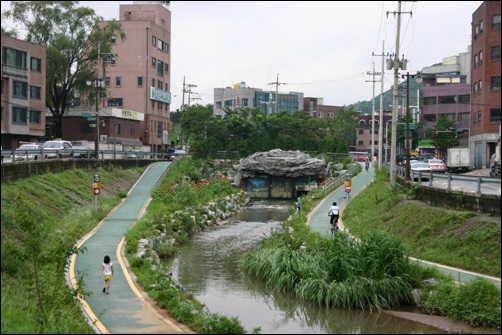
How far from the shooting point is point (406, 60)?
40.6m

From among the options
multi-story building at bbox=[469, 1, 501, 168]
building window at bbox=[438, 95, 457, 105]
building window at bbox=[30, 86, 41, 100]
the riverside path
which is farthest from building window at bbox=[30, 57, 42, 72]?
building window at bbox=[438, 95, 457, 105]

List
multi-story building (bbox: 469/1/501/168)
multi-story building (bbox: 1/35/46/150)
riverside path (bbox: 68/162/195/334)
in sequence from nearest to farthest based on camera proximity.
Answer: riverside path (bbox: 68/162/195/334) < multi-story building (bbox: 469/1/501/168) < multi-story building (bbox: 1/35/46/150)

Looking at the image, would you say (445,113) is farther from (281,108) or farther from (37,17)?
(37,17)

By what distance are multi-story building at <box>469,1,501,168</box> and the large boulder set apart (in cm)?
1678

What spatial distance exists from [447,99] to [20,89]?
69906mm

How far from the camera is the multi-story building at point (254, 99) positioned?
117m

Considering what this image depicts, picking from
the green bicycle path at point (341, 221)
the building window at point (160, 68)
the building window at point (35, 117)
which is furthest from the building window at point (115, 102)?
the green bicycle path at point (341, 221)

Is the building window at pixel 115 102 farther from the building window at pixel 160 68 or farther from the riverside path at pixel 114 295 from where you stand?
the riverside path at pixel 114 295

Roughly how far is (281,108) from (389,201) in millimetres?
88237

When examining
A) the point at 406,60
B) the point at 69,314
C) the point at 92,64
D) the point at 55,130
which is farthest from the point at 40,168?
the point at 55,130

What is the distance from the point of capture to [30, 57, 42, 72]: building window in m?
56.2

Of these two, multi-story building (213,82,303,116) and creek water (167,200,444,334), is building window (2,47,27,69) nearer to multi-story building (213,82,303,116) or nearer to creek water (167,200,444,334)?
creek water (167,200,444,334)

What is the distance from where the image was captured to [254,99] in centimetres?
11812

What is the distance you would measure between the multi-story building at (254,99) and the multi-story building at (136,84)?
110 feet
